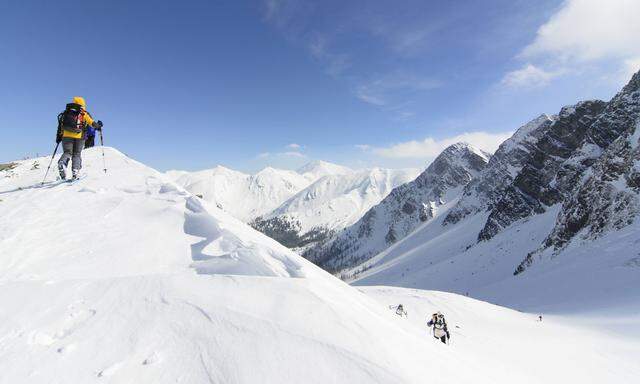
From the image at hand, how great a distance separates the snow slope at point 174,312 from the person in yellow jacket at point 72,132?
11.0ft

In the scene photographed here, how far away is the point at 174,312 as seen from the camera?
16.5ft

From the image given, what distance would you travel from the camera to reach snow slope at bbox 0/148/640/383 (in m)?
4.14

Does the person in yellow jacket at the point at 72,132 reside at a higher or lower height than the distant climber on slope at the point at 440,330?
higher

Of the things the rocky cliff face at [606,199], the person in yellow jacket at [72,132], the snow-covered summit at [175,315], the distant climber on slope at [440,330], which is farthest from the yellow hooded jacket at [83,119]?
the rocky cliff face at [606,199]

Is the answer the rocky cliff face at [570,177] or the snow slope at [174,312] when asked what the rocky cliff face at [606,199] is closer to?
the rocky cliff face at [570,177]

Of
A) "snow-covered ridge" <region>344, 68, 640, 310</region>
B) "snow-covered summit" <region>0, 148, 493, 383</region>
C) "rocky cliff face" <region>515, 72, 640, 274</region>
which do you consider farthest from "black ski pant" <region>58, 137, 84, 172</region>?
"rocky cliff face" <region>515, 72, 640, 274</region>

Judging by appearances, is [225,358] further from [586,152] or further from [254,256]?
[586,152]

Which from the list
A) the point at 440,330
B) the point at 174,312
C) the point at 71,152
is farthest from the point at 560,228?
the point at 174,312

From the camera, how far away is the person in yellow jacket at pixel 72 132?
12.5 metres

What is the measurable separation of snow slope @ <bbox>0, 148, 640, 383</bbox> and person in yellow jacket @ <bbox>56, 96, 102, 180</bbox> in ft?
11.0

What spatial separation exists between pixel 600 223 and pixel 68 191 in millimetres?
55887

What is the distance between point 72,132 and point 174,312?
1089 cm

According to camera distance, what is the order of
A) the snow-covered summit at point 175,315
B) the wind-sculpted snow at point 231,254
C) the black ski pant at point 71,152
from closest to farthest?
the snow-covered summit at point 175,315 → the wind-sculpted snow at point 231,254 → the black ski pant at point 71,152

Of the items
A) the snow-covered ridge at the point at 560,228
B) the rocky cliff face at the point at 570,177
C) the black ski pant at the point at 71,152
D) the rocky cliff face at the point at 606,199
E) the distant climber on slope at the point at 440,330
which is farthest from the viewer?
the rocky cliff face at the point at 570,177
